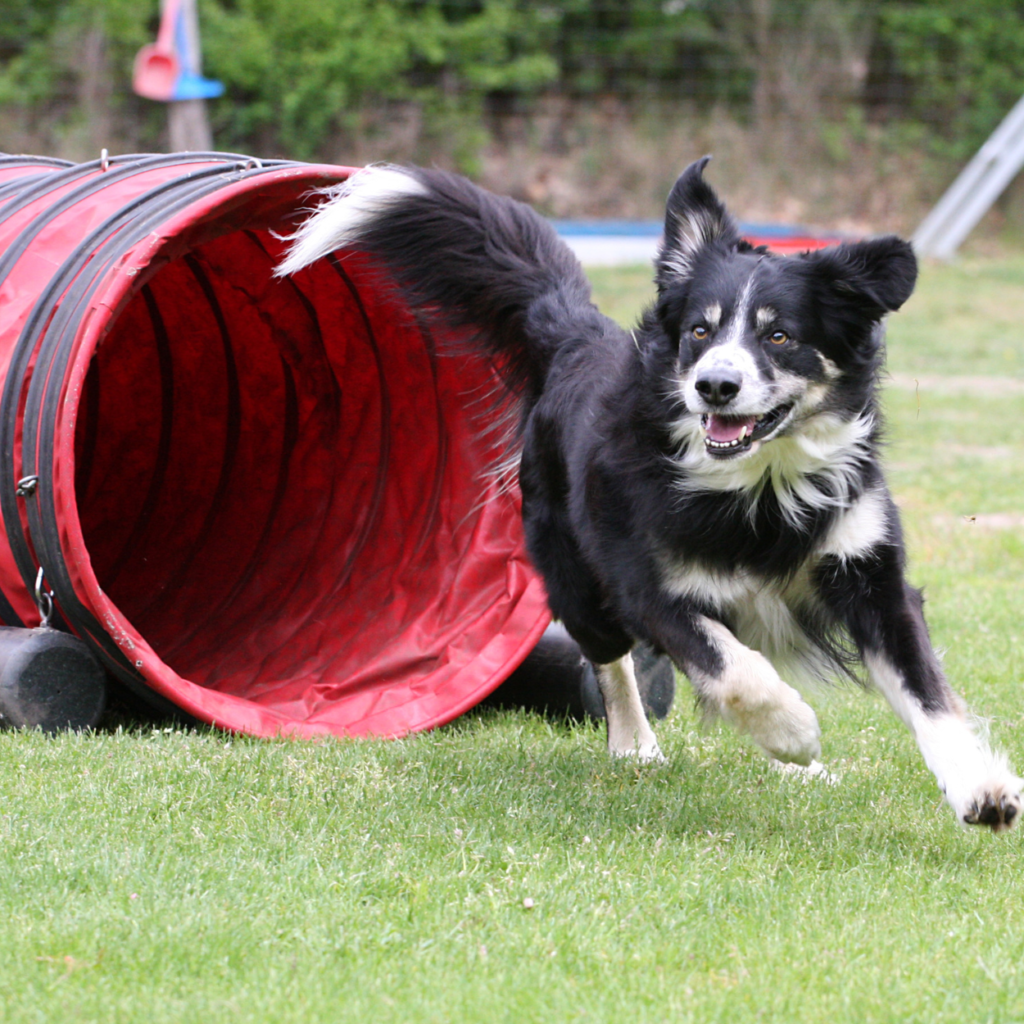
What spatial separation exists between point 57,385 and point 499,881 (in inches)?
84.6

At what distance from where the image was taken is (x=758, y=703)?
3629 mm

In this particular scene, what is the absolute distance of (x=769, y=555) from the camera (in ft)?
13.0

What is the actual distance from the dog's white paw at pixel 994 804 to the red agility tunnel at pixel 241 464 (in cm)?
194

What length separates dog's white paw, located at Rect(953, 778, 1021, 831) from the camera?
347cm

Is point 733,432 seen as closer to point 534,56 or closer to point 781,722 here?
point 781,722

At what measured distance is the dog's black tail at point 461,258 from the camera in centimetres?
468

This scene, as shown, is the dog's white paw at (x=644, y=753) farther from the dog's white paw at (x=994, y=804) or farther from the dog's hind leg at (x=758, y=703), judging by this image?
the dog's white paw at (x=994, y=804)

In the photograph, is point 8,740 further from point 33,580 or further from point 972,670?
point 972,670

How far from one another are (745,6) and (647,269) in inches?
293

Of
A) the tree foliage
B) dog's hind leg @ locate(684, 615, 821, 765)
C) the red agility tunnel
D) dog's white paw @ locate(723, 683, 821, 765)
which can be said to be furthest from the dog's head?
the tree foliage

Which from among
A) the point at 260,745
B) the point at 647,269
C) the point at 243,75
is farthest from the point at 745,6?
the point at 260,745

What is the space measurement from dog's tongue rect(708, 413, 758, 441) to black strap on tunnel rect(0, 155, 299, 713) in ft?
6.52

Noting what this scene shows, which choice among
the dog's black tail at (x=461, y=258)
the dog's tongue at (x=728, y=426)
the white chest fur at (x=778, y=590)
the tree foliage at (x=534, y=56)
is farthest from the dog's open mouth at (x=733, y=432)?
the tree foliage at (x=534, y=56)

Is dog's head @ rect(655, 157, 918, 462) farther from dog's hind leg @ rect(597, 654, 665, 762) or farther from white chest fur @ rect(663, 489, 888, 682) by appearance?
dog's hind leg @ rect(597, 654, 665, 762)
